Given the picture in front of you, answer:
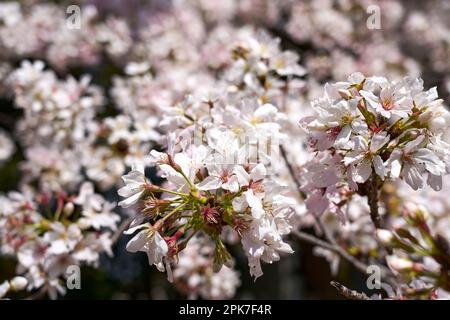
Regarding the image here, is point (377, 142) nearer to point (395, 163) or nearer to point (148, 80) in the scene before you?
point (395, 163)

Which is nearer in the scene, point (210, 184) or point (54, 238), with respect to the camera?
point (210, 184)

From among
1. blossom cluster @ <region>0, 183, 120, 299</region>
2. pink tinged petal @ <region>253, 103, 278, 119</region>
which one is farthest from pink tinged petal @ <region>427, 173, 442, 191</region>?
blossom cluster @ <region>0, 183, 120, 299</region>

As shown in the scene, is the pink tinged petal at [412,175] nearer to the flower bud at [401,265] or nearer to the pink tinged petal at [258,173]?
the flower bud at [401,265]

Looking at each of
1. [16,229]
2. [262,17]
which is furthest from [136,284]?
[262,17]

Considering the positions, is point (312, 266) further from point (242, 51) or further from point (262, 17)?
point (242, 51)

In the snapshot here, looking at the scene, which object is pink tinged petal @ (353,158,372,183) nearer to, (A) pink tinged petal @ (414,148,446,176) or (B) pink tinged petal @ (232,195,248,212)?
(A) pink tinged petal @ (414,148,446,176)

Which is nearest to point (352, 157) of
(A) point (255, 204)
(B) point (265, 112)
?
(A) point (255, 204)

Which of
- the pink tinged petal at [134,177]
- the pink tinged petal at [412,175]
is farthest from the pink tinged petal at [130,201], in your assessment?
the pink tinged petal at [412,175]
